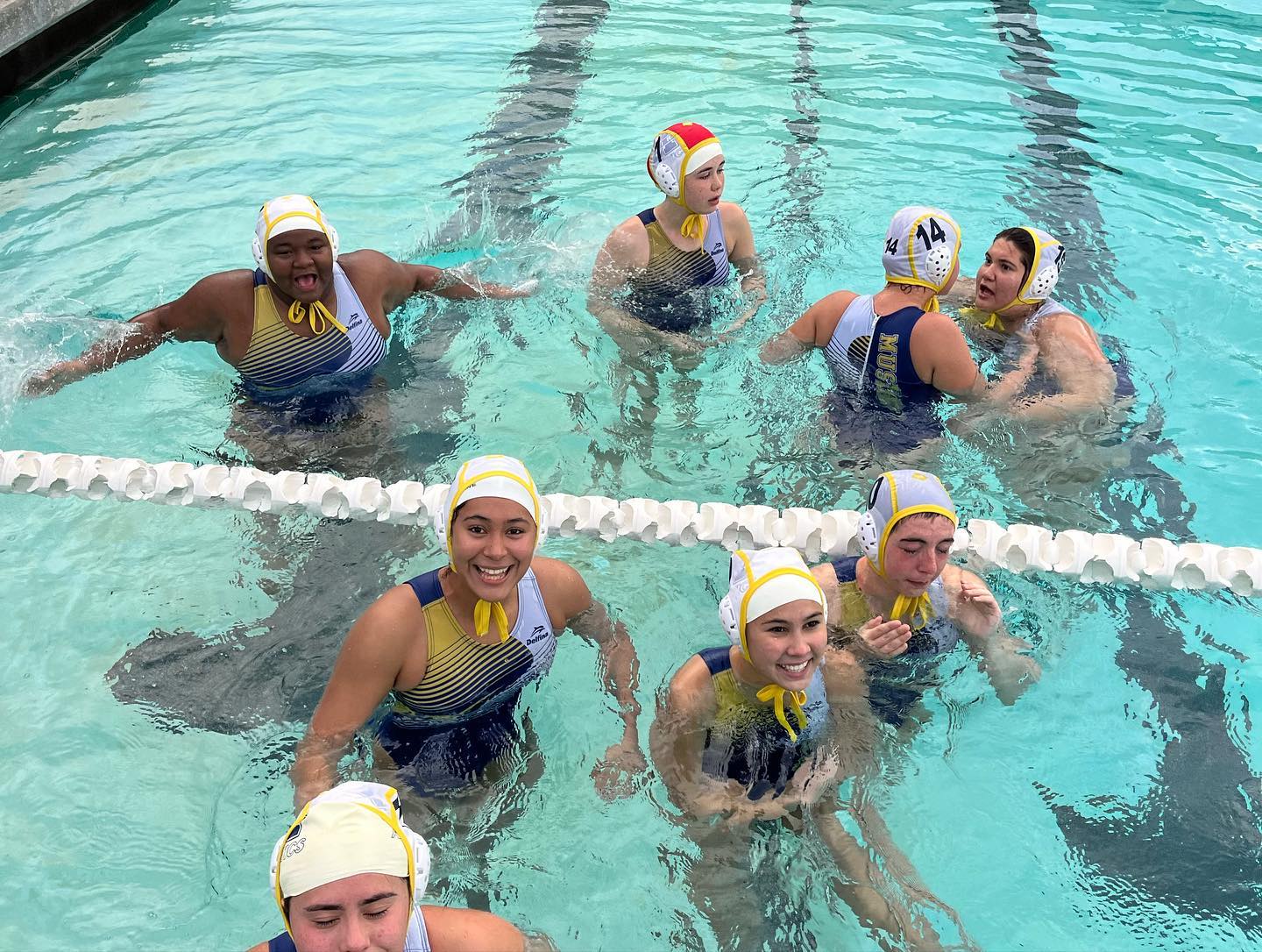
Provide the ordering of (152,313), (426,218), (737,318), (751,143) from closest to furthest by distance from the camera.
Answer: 1. (152,313)
2. (737,318)
3. (426,218)
4. (751,143)

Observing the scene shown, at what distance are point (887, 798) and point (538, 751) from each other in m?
1.23

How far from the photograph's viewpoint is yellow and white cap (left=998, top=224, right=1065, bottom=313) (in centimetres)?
546

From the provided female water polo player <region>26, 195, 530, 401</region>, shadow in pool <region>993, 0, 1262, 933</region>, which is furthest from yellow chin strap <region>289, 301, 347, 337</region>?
shadow in pool <region>993, 0, 1262, 933</region>

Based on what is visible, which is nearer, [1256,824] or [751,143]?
[1256,824]

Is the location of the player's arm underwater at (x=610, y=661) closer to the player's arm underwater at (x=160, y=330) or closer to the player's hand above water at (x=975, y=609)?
the player's hand above water at (x=975, y=609)

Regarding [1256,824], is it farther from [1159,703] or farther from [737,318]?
[737,318]

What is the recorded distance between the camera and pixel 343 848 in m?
2.40

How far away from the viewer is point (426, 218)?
311 inches

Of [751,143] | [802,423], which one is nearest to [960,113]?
[751,143]

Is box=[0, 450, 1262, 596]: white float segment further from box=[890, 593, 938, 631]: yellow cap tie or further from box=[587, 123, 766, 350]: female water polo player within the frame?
box=[587, 123, 766, 350]: female water polo player

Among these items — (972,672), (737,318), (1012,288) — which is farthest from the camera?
(737,318)

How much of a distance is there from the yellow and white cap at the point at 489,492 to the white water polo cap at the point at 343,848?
0.96 metres

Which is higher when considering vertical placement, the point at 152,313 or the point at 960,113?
the point at 152,313

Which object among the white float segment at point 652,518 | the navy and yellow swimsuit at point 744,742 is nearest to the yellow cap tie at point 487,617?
the navy and yellow swimsuit at point 744,742
